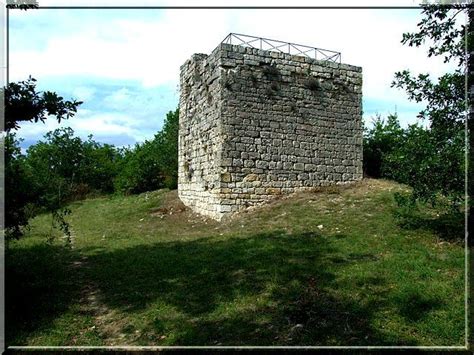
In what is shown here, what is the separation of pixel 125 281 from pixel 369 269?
432 centimetres

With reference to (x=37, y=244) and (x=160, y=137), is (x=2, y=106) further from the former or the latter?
(x=160, y=137)

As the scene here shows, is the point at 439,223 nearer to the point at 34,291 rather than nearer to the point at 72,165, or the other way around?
the point at 34,291

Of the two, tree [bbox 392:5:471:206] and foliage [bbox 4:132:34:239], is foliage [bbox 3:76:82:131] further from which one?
tree [bbox 392:5:471:206]

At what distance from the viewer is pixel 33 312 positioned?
6113 mm

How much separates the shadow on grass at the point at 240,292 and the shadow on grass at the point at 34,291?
0.57m

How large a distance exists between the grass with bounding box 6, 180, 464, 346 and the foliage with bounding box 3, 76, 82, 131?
2.69 metres

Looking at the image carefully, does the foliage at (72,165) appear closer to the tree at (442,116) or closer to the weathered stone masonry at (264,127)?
the weathered stone masonry at (264,127)

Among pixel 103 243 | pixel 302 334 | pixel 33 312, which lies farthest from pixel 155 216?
pixel 302 334

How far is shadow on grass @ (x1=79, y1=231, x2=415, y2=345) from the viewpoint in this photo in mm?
4977

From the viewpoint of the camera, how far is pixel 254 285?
6.53 m

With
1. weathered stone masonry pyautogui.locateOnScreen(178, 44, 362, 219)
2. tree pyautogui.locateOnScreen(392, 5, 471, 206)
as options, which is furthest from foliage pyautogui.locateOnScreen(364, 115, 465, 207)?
weathered stone masonry pyautogui.locateOnScreen(178, 44, 362, 219)

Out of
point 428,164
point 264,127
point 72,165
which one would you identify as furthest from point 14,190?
point 72,165

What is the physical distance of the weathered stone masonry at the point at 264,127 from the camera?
13.0 m

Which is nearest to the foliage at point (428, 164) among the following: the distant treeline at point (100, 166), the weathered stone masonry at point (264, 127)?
the weathered stone masonry at point (264, 127)
